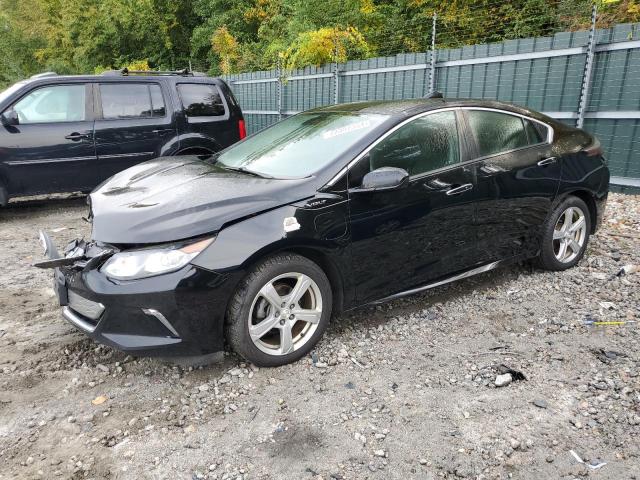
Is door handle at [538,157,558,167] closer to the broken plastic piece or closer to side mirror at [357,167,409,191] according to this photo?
side mirror at [357,167,409,191]

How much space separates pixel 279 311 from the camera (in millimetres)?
2979

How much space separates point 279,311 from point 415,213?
1160mm

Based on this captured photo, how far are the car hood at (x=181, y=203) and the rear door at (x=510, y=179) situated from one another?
1.52 meters

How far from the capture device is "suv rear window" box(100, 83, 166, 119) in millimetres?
6801

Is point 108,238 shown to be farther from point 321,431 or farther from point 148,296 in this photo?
point 321,431

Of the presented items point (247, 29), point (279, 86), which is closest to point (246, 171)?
point (279, 86)

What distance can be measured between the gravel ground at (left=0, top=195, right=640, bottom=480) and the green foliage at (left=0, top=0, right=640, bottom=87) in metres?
7.97

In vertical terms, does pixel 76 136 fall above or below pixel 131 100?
below

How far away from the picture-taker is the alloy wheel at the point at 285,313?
2.93 metres

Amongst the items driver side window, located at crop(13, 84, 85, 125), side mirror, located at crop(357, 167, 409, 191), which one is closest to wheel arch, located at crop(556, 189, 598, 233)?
side mirror, located at crop(357, 167, 409, 191)

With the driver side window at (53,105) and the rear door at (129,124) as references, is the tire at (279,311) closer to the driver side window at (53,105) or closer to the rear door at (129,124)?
the rear door at (129,124)

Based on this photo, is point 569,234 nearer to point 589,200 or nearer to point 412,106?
point 589,200

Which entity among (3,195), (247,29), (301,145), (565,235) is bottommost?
(3,195)

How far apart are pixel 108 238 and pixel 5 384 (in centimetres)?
105
